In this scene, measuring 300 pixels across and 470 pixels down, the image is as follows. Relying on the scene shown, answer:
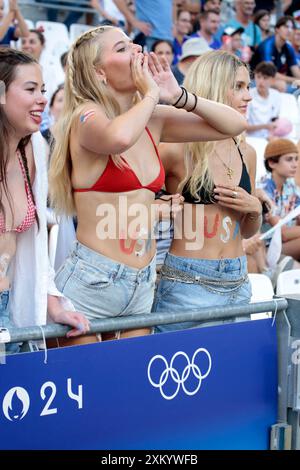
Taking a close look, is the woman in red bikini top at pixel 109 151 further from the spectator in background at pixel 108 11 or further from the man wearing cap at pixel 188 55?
the spectator in background at pixel 108 11

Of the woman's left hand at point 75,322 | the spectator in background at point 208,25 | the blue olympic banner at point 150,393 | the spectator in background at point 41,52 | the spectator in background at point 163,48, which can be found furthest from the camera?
the spectator in background at point 208,25

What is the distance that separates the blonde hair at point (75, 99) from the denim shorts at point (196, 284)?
2.06 feet

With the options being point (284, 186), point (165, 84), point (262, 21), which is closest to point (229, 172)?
point (165, 84)

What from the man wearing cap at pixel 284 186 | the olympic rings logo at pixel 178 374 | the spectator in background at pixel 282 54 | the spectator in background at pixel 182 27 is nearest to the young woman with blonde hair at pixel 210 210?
the olympic rings logo at pixel 178 374

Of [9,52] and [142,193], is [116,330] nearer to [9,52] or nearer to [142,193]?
[142,193]

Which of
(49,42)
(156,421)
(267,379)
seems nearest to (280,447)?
(267,379)

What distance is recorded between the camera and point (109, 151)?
9.38 feet

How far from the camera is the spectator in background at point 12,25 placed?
26.7ft

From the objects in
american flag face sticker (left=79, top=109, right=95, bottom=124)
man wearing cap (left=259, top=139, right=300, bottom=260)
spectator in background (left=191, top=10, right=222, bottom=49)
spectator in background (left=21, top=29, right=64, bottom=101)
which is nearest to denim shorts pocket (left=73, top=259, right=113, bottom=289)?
american flag face sticker (left=79, top=109, right=95, bottom=124)

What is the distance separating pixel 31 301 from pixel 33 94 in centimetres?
72

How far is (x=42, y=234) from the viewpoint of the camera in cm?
290

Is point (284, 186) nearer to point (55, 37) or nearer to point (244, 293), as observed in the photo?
point (244, 293)

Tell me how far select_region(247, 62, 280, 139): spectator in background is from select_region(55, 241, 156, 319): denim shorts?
7.14 m
